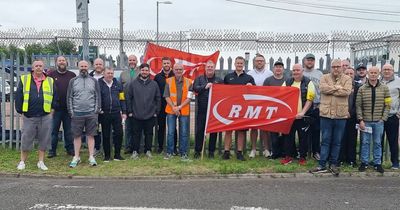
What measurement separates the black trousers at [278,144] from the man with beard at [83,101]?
368 centimetres

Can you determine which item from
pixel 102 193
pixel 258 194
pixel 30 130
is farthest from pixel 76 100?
pixel 258 194

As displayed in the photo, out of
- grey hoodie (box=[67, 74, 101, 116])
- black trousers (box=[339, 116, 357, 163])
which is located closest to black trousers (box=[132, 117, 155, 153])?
grey hoodie (box=[67, 74, 101, 116])

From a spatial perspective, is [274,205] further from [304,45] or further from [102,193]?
Answer: [304,45]

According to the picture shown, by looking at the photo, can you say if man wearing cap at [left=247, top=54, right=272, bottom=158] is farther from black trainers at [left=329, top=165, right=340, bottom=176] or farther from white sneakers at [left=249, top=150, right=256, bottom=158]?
black trainers at [left=329, top=165, right=340, bottom=176]

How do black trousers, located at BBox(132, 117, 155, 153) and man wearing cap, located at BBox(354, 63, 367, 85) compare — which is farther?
black trousers, located at BBox(132, 117, 155, 153)

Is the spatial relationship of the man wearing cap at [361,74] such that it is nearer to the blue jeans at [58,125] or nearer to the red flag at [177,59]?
the red flag at [177,59]

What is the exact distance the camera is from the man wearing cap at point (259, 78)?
28.3 feet

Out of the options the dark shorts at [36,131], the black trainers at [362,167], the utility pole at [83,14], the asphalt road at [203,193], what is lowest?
the asphalt road at [203,193]

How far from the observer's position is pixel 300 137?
8070 mm

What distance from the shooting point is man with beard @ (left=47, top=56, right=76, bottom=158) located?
830cm

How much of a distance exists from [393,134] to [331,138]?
1251 mm

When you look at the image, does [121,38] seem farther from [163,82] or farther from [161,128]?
[161,128]

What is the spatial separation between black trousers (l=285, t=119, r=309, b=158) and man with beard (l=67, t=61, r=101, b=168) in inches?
150

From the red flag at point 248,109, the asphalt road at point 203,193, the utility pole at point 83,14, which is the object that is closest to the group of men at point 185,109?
the red flag at point 248,109
